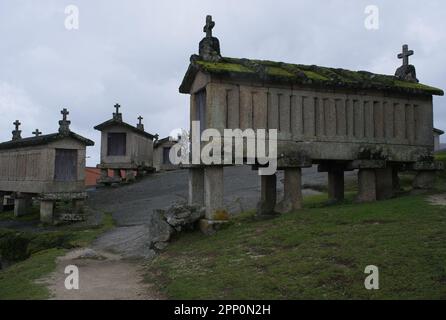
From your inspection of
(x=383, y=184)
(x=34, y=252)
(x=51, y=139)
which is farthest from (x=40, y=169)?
(x=383, y=184)

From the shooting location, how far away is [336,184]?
1349cm

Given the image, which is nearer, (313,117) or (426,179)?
(313,117)

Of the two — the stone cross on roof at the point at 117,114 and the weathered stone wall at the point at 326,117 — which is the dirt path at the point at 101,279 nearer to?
the weathered stone wall at the point at 326,117

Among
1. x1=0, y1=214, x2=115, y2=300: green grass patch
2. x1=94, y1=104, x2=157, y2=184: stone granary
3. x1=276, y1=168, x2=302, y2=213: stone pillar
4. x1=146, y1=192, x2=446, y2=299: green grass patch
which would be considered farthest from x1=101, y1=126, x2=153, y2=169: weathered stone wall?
x1=276, y1=168, x2=302, y2=213: stone pillar

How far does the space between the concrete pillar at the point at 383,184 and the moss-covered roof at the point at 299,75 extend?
242 cm

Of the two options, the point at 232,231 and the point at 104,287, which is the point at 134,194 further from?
the point at 104,287

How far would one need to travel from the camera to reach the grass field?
227 inches

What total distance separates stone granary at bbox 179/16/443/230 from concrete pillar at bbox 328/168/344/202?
0.03 meters

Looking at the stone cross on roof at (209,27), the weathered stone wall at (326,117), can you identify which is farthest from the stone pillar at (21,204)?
the stone cross on roof at (209,27)

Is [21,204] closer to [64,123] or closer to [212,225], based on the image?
[64,123]

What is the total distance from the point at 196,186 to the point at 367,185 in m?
4.87

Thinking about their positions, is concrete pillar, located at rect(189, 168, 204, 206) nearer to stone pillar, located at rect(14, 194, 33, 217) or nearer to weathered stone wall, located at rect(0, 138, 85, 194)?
weathered stone wall, located at rect(0, 138, 85, 194)

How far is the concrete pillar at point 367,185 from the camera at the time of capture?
39.6 feet
